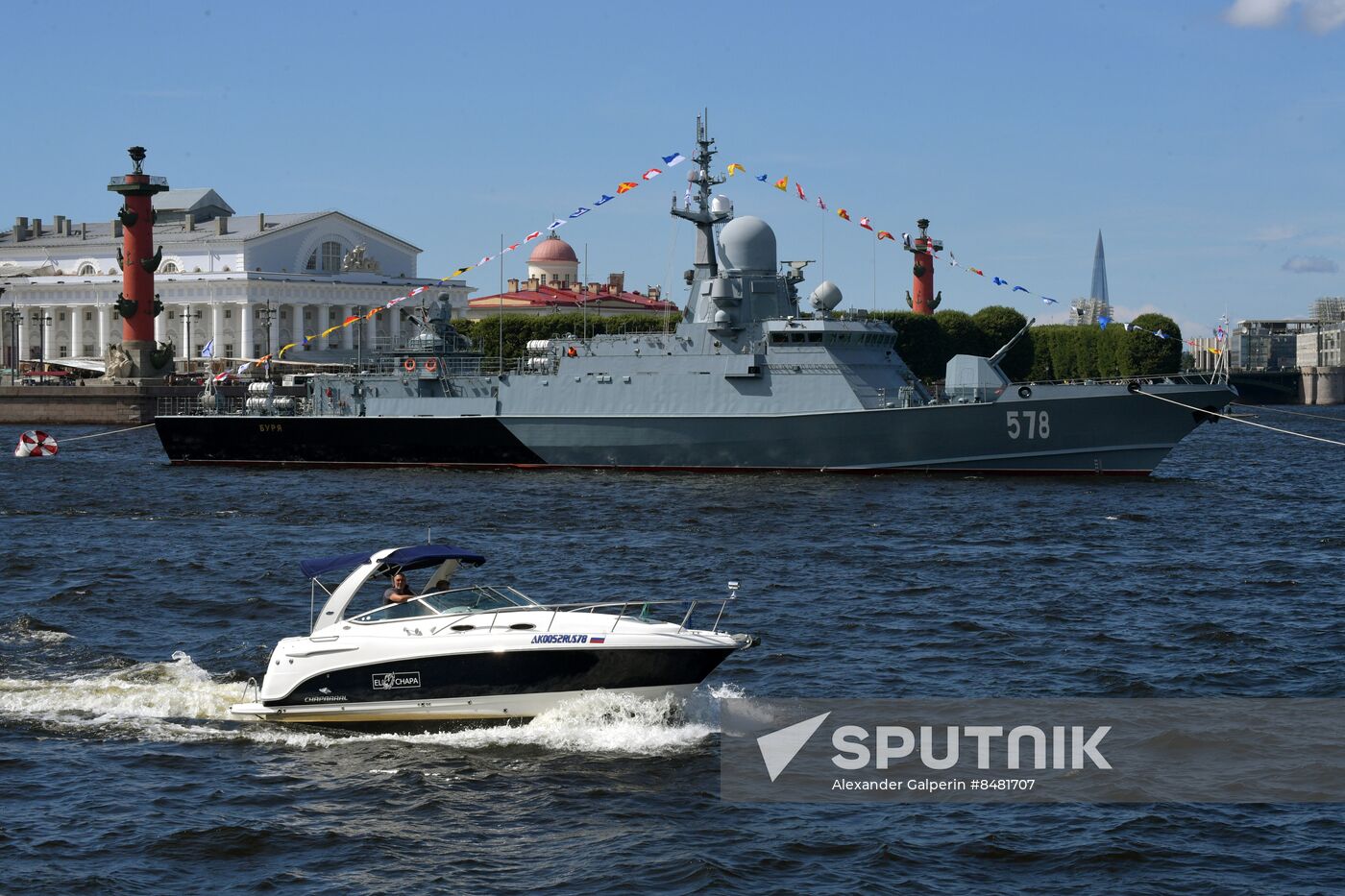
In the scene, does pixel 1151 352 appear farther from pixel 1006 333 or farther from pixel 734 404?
pixel 734 404

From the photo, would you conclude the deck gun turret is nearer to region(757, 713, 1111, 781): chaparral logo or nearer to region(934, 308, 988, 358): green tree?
region(757, 713, 1111, 781): chaparral logo

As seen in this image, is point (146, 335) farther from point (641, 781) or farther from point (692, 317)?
point (641, 781)

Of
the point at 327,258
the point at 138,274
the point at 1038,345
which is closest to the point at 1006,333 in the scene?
the point at 1038,345


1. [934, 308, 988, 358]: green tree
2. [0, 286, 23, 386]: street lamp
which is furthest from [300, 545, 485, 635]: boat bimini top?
[0, 286, 23, 386]: street lamp

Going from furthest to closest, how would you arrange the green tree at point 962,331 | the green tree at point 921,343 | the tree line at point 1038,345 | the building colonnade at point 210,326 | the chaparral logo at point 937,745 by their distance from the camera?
the building colonnade at point 210,326 → the green tree at point 962,331 → the tree line at point 1038,345 → the green tree at point 921,343 → the chaparral logo at point 937,745

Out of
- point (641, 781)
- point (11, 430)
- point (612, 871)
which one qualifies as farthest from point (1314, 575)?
point (11, 430)

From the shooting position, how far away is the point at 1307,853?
12.0 meters

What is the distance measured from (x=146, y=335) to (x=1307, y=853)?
82.7m

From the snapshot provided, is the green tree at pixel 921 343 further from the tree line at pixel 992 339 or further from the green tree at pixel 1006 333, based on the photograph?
the green tree at pixel 1006 333

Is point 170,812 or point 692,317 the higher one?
point 692,317

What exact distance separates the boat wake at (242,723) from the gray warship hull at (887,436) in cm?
2564

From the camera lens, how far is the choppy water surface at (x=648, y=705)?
1201 cm

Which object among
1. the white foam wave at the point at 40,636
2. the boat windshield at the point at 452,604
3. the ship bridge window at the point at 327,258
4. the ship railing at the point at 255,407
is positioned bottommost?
the white foam wave at the point at 40,636

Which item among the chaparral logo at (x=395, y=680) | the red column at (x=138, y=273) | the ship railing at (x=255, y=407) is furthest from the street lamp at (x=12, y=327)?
the chaparral logo at (x=395, y=680)
